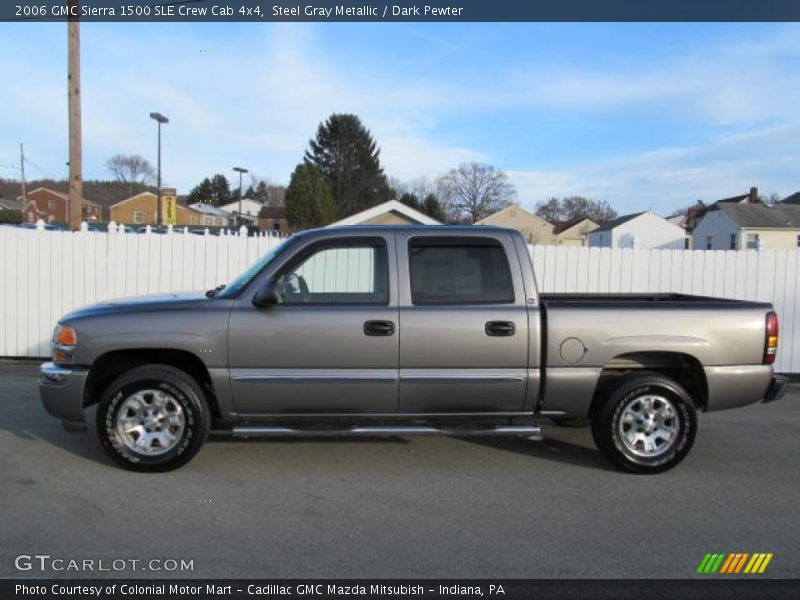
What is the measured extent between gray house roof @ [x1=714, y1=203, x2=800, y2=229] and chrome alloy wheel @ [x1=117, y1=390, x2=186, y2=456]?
47984 mm

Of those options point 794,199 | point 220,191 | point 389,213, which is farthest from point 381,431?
point 220,191

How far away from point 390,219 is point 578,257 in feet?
55.7

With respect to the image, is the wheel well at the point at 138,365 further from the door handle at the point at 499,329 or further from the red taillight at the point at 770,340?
the red taillight at the point at 770,340

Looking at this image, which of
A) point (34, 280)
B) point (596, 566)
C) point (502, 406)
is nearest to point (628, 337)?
point (502, 406)

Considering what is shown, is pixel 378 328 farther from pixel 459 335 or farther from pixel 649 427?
pixel 649 427

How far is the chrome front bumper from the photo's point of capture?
4.84m

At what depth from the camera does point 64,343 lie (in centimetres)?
488

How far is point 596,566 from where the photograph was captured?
351 centimetres

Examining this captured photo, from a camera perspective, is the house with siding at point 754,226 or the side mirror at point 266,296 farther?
the house with siding at point 754,226

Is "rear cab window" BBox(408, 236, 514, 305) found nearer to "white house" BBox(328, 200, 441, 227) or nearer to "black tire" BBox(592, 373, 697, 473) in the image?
"black tire" BBox(592, 373, 697, 473)

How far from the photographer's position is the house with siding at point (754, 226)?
4462cm

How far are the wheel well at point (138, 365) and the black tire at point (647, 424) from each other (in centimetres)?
311

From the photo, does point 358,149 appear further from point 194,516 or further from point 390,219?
point 194,516

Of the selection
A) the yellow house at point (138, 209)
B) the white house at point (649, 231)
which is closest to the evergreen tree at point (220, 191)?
the yellow house at point (138, 209)
